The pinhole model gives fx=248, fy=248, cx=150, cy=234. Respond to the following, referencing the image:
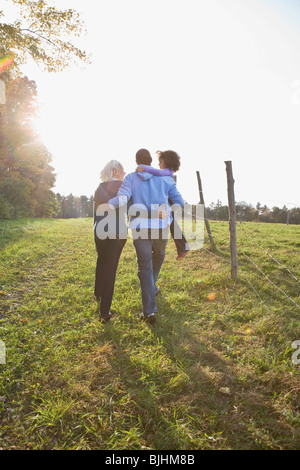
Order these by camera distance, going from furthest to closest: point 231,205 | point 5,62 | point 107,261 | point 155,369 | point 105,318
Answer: point 5,62 < point 231,205 < point 105,318 < point 107,261 < point 155,369

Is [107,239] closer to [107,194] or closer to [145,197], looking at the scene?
[107,194]

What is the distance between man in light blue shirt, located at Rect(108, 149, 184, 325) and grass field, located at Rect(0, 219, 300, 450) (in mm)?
653

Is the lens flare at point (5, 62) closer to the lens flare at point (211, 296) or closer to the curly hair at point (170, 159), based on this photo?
the curly hair at point (170, 159)

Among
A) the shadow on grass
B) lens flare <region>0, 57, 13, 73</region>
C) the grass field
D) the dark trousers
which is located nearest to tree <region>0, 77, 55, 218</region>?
lens flare <region>0, 57, 13, 73</region>

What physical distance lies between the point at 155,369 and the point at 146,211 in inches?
82.6

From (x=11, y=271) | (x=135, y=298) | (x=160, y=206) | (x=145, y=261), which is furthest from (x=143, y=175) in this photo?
(x=11, y=271)

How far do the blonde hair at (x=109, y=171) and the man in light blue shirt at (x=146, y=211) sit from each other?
308mm

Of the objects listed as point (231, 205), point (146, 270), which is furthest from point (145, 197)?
point (231, 205)

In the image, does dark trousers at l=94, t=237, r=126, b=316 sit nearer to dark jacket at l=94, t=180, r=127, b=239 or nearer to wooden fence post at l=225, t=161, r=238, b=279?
dark jacket at l=94, t=180, r=127, b=239

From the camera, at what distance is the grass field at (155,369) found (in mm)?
2205

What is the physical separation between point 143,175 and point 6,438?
321 cm

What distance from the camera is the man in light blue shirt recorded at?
11.9 ft

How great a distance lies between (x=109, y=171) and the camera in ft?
12.3
